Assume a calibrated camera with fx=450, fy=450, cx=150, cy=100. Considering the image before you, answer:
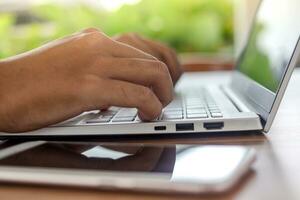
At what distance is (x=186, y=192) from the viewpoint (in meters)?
0.34

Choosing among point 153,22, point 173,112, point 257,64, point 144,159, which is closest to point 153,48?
point 257,64

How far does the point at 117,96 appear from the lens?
21.4 inches

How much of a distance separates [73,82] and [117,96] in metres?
0.06

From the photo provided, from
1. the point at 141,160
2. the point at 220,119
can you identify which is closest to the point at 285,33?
the point at 220,119

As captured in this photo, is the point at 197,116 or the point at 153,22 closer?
the point at 197,116

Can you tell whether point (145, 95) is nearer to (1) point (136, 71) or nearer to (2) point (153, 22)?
(1) point (136, 71)

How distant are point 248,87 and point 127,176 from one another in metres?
0.52

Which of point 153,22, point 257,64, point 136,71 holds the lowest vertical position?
point 153,22

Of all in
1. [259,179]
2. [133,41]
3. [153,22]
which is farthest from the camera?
[153,22]

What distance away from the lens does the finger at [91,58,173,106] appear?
1.80 ft

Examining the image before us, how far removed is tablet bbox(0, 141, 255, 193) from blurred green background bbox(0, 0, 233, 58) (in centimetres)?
271

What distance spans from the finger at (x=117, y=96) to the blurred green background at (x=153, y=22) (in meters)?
2.63

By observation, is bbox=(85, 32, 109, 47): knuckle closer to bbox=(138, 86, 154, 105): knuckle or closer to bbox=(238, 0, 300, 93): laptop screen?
bbox=(138, 86, 154, 105): knuckle

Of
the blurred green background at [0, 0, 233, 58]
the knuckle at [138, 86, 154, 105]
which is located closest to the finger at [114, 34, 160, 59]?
the knuckle at [138, 86, 154, 105]
